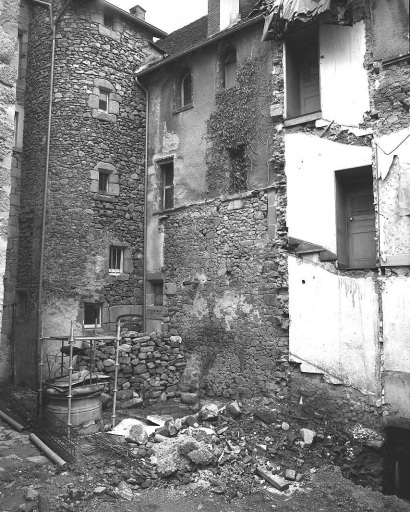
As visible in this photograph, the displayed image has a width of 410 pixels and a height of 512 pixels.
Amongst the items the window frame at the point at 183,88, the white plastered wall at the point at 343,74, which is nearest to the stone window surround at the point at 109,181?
the window frame at the point at 183,88

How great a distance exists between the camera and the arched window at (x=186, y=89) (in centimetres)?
1149

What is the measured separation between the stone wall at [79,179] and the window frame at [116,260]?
0.11 m

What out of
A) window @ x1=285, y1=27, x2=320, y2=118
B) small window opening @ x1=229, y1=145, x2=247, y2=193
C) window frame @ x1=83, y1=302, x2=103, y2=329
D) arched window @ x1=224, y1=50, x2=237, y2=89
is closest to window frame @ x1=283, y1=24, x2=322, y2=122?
window @ x1=285, y1=27, x2=320, y2=118

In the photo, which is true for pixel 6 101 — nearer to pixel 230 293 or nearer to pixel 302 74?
pixel 230 293

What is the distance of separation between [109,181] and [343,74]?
19.8 feet

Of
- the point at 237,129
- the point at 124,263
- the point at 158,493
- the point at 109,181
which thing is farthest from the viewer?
the point at 124,263

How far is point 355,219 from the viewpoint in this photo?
8656mm

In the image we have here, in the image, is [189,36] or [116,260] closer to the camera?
[116,260]

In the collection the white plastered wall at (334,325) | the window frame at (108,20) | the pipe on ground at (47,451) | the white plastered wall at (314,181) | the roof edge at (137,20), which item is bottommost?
the pipe on ground at (47,451)

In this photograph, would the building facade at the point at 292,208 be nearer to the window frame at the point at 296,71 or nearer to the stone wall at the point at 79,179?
the window frame at the point at 296,71

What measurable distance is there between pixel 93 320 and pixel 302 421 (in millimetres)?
5443

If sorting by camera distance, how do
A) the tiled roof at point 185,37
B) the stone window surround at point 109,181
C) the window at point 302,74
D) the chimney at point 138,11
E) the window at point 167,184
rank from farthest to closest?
the chimney at point 138,11
the tiled roof at point 185,37
the window at point 167,184
the stone window surround at point 109,181
the window at point 302,74

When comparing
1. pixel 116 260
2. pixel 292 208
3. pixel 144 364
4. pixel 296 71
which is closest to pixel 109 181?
pixel 116 260

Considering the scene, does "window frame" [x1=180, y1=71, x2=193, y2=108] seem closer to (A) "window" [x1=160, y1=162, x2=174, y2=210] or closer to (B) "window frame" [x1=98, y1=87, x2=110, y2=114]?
(A) "window" [x1=160, y1=162, x2=174, y2=210]
